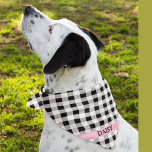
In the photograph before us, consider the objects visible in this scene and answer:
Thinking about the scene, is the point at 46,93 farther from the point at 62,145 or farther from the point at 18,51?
the point at 18,51

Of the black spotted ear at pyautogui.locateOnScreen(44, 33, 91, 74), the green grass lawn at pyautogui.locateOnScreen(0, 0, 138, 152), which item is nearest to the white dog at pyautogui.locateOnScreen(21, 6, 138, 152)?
the black spotted ear at pyautogui.locateOnScreen(44, 33, 91, 74)

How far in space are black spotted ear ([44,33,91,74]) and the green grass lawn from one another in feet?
6.29

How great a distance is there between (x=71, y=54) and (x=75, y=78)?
0.31m

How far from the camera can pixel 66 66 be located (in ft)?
8.71

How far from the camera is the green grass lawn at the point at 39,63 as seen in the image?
4.50 m

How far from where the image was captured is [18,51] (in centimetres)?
696

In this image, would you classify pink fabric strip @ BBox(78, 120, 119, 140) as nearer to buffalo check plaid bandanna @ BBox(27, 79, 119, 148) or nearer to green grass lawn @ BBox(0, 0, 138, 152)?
buffalo check plaid bandanna @ BBox(27, 79, 119, 148)

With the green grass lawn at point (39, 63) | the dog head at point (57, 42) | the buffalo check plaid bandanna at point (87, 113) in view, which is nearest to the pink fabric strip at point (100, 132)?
the buffalo check plaid bandanna at point (87, 113)

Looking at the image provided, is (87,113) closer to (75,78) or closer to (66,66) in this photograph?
(75,78)

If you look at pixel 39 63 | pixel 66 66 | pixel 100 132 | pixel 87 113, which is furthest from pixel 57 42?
pixel 39 63

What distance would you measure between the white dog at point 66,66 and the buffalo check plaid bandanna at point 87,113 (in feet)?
0.16

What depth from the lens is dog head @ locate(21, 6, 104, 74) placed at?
2.45 metres

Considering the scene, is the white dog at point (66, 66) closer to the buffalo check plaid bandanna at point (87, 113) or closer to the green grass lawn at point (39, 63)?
the buffalo check plaid bandanna at point (87, 113)

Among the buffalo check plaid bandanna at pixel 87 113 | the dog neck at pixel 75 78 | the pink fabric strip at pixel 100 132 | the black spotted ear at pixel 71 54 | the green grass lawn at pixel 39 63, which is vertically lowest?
the green grass lawn at pixel 39 63
